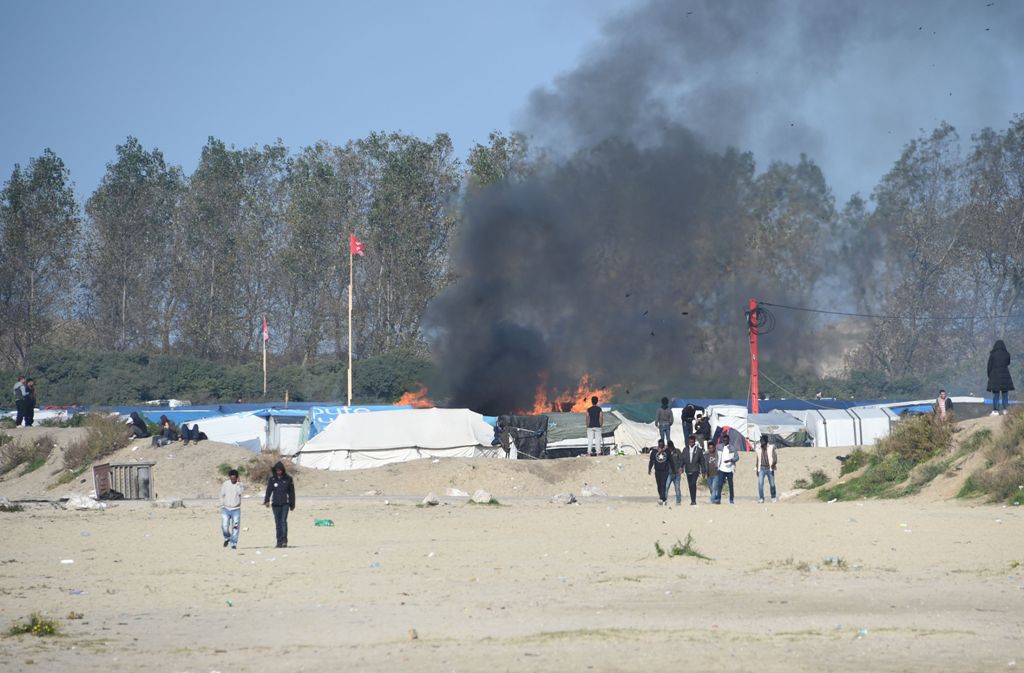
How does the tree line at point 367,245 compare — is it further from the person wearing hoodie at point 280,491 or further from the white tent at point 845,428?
the person wearing hoodie at point 280,491

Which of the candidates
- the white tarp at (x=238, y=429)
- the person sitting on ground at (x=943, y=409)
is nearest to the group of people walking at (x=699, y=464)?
the person sitting on ground at (x=943, y=409)

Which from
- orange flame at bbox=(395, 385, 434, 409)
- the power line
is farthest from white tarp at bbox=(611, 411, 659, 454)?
the power line

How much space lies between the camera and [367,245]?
245ft

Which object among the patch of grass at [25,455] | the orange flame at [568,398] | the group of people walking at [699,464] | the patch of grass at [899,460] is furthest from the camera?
the orange flame at [568,398]

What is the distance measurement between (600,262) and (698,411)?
Answer: 1798 cm

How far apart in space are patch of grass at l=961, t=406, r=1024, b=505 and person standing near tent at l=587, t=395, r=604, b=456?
42.6 ft

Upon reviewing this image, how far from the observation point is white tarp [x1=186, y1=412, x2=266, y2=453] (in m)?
41.0

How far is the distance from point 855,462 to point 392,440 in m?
14.0

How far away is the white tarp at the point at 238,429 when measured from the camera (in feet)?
134

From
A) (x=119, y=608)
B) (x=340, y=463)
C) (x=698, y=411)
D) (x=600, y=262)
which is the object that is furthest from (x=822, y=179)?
(x=119, y=608)

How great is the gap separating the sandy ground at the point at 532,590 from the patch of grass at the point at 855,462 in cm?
323

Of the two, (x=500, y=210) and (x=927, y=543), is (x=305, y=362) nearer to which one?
(x=500, y=210)

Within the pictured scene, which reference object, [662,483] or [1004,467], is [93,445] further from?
[1004,467]

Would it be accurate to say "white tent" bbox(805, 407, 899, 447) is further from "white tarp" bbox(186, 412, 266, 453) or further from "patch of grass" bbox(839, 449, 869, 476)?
"white tarp" bbox(186, 412, 266, 453)
